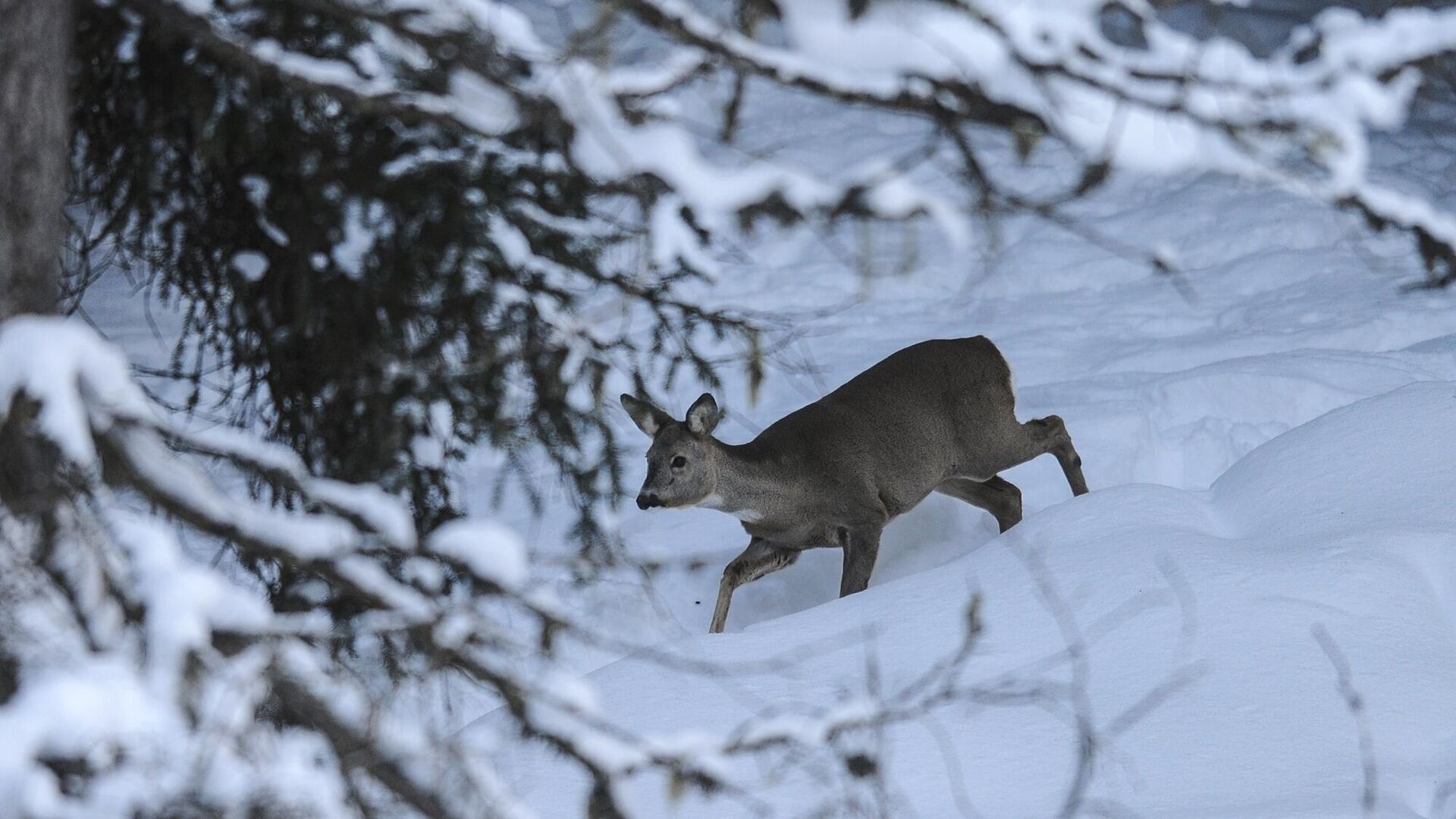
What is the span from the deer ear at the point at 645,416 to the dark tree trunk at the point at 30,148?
3.60 meters

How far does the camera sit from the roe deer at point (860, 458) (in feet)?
21.6

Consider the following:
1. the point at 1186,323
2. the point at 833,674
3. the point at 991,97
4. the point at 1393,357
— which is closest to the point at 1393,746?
the point at 833,674

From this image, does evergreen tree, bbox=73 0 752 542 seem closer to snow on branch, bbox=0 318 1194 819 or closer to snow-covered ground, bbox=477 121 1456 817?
snow-covered ground, bbox=477 121 1456 817

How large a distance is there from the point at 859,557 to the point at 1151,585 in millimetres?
2243

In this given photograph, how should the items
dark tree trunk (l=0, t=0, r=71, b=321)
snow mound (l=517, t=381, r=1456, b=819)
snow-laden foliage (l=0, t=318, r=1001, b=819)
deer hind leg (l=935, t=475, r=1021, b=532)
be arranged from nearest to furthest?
snow-laden foliage (l=0, t=318, r=1001, b=819) → dark tree trunk (l=0, t=0, r=71, b=321) → snow mound (l=517, t=381, r=1456, b=819) → deer hind leg (l=935, t=475, r=1021, b=532)

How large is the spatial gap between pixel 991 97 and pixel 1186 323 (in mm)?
8059

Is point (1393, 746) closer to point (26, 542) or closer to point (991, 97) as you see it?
point (991, 97)

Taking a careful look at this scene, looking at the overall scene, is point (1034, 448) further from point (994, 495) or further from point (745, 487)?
point (745, 487)

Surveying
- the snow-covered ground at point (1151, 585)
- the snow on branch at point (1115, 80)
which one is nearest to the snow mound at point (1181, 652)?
the snow-covered ground at point (1151, 585)

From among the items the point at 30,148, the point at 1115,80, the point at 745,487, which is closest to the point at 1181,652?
the point at 1115,80

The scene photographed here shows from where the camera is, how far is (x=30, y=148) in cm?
218

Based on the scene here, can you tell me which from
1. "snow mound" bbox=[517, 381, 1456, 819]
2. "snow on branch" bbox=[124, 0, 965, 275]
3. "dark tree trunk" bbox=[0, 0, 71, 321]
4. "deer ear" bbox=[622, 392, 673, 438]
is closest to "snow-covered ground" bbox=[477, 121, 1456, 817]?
"snow mound" bbox=[517, 381, 1456, 819]

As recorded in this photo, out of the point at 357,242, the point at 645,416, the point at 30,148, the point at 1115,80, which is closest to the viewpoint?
the point at 1115,80

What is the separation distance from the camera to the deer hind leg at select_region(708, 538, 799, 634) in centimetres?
654
